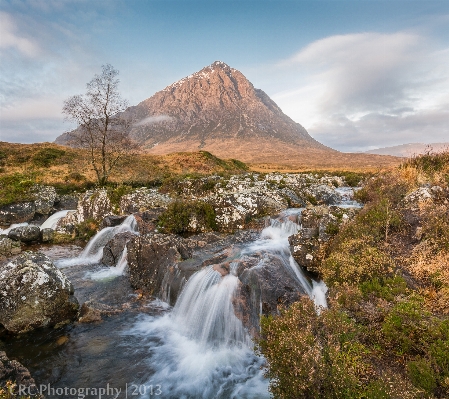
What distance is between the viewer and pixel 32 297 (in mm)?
9336

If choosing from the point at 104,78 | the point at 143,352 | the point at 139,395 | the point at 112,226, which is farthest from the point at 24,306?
the point at 104,78

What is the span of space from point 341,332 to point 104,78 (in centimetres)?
3117

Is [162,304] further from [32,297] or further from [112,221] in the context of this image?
[112,221]

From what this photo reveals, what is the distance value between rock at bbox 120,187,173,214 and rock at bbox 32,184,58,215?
33.2ft

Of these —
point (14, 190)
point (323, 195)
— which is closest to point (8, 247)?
point (14, 190)

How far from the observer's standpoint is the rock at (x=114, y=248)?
15.6 metres

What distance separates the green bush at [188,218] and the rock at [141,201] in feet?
6.78

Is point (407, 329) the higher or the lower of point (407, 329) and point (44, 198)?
the lower

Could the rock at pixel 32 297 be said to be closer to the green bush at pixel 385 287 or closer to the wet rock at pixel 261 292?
the wet rock at pixel 261 292

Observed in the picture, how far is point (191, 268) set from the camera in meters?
11.5

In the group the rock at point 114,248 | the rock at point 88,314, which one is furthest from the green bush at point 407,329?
the rock at point 114,248

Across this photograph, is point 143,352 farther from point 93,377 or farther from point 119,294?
point 119,294

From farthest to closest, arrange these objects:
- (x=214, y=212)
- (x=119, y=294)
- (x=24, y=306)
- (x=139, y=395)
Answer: (x=214, y=212) → (x=119, y=294) → (x=24, y=306) → (x=139, y=395)

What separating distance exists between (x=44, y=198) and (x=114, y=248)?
16650 mm
